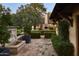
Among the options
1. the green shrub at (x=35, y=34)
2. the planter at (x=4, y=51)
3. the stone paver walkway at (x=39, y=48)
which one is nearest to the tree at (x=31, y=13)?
the green shrub at (x=35, y=34)

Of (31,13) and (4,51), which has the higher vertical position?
(31,13)

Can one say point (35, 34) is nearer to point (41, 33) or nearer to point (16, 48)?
point (41, 33)

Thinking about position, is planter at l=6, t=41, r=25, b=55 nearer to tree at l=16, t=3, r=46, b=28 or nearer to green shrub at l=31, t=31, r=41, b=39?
green shrub at l=31, t=31, r=41, b=39

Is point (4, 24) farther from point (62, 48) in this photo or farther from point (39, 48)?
point (62, 48)

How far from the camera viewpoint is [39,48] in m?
8.27

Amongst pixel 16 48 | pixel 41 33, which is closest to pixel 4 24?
pixel 16 48

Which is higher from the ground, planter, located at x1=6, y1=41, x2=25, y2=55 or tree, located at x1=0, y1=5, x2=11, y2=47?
tree, located at x1=0, y1=5, x2=11, y2=47

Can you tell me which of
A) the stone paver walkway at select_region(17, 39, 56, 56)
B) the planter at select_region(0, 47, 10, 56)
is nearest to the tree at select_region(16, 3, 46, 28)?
the stone paver walkway at select_region(17, 39, 56, 56)

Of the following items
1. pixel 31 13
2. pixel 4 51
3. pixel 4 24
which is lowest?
pixel 4 51

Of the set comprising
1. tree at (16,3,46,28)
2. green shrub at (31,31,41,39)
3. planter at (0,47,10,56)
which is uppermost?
tree at (16,3,46,28)

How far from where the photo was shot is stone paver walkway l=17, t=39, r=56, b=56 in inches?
323

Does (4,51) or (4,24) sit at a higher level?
(4,24)

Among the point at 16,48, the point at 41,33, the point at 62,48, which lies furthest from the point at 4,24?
the point at 62,48

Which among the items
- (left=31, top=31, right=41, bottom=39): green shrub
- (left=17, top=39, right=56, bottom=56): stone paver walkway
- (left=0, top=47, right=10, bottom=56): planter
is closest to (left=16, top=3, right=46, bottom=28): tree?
(left=31, top=31, right=41, bottom=39): green shrub
